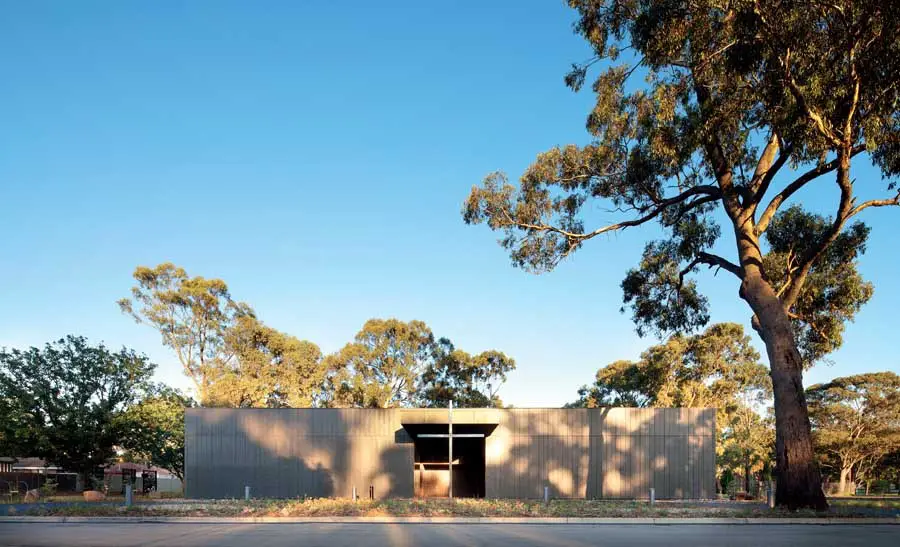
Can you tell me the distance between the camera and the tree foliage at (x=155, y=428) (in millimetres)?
35781

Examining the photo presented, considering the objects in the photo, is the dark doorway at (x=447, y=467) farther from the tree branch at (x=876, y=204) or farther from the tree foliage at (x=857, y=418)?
the tree foliage at (x=857, y=418)

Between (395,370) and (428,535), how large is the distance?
35516 millimetres

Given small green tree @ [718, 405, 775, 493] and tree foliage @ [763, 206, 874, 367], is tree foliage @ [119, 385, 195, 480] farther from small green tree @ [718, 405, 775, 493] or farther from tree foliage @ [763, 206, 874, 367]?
small green tree @ [718, 405, 775, 493]

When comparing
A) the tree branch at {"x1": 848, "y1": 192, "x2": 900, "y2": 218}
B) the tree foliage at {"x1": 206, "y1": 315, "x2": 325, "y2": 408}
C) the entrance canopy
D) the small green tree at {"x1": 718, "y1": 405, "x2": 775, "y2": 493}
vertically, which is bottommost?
the small green tree at {"x1": 718, "y1": 405, "x2": 775, "y2": 493}

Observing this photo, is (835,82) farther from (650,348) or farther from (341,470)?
(650,348)

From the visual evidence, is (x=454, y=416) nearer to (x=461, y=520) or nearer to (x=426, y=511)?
(x=426, y=511)

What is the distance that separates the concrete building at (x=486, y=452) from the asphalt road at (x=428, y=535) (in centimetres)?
1282

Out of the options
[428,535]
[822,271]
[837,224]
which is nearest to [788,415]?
[837,224]

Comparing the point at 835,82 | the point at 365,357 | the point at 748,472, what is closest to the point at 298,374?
the point at 365,357

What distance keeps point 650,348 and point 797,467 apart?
35917mm

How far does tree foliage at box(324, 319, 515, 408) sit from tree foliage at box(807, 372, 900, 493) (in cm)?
2594

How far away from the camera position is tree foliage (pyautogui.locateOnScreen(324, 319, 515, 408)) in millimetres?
48531

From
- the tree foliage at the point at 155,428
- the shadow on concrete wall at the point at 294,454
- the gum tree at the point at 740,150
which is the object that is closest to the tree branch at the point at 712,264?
the gum tree at the point at 740,150

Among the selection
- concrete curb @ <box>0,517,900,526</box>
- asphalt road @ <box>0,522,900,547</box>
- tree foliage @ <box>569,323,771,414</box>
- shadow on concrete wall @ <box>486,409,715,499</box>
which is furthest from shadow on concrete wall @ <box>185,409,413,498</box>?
tree foliage @ <box>569,323,771,414</box>
